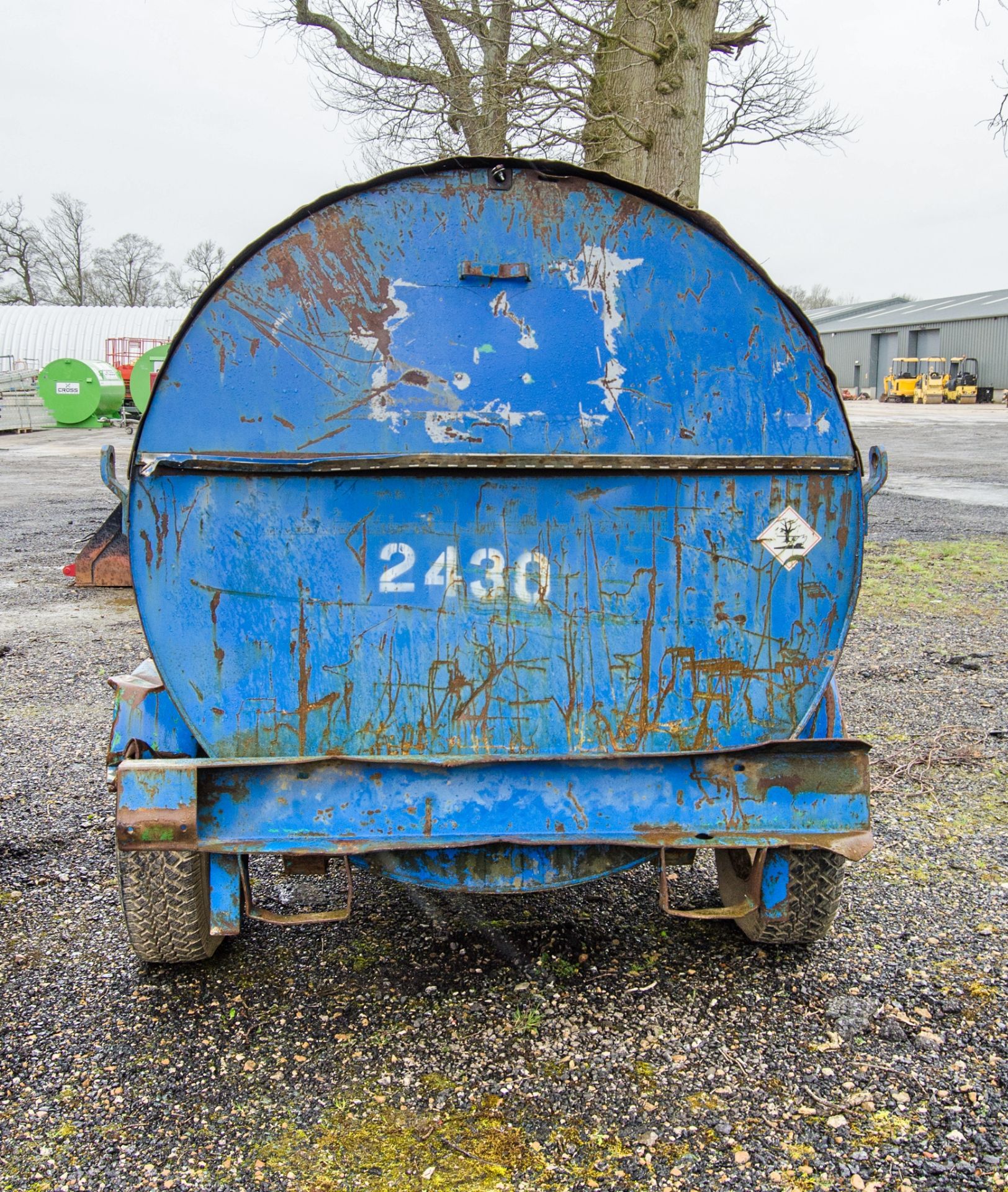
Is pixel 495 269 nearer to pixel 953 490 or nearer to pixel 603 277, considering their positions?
pixel 603 277

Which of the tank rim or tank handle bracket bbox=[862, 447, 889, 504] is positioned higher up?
the tank rim

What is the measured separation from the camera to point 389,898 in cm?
352

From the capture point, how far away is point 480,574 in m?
2.64

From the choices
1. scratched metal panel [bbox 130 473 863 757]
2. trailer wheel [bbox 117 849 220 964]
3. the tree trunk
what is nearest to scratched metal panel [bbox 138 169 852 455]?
scratched metal panel [bbox 130 473 863 757]

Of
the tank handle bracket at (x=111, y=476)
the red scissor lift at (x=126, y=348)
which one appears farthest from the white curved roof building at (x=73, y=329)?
the tank handle bracket at (x=111, y=476)

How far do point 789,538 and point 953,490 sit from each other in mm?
13720

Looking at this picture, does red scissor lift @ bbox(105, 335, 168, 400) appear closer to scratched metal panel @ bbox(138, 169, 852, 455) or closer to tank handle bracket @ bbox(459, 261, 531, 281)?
scratched metal panel @ bbox(138, 169, 852, 455)

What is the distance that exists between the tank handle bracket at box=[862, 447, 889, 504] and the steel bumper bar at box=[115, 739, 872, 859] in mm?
671

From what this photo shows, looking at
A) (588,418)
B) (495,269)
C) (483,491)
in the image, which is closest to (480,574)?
(483,491)

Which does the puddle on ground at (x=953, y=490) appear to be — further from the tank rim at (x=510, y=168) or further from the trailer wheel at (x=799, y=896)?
the tank rim at (x=510, y=168)

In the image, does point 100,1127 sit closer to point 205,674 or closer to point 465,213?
point 205,674

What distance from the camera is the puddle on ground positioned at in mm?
13688

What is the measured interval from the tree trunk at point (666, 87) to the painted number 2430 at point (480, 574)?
27.8 feet

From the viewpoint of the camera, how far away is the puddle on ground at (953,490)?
539 inches
